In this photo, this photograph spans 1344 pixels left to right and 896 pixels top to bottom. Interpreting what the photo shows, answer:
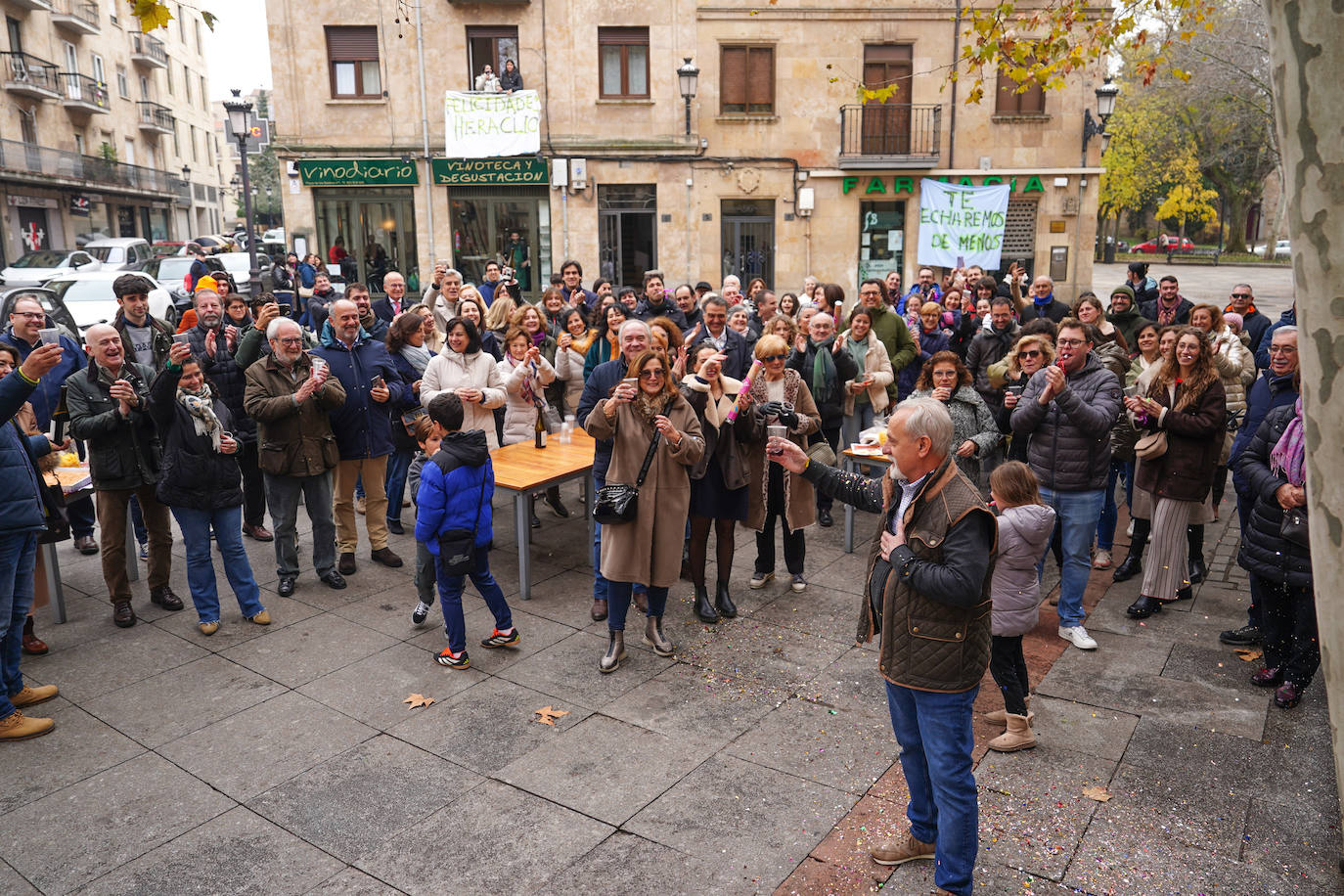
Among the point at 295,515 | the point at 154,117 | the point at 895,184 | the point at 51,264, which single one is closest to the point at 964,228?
the point at 895,184

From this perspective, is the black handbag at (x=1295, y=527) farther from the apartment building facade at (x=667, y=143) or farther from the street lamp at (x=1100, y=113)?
the apartment building facade at (x=667, y=143)

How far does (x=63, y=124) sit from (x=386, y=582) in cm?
4094

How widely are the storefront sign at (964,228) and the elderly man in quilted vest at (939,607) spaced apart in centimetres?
1739

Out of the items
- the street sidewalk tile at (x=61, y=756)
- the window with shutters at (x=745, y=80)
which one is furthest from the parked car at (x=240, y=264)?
the street sidewalk tile at (x=61, y=756)

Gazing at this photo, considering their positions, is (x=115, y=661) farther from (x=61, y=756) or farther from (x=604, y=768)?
(x=604, y=768)

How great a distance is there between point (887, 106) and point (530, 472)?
17.9 m

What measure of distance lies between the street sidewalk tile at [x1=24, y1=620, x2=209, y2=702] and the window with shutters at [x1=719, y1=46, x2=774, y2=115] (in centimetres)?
1834

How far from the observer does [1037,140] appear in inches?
865

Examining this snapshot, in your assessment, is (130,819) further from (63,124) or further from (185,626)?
(63,124)

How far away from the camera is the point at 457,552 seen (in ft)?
18.6

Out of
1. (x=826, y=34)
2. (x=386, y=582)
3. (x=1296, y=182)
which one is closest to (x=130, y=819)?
(x=386, y=582)

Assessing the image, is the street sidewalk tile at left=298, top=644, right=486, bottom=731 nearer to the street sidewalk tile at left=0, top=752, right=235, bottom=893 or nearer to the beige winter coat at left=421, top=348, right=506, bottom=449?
the street sidewalk tile at left=0, top=752, right=235, bottom=893

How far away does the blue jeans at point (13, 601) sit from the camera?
16.8 ft

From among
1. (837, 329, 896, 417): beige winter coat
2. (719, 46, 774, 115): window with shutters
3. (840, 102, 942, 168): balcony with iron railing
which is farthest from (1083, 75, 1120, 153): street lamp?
(837, 329, 896, 417): beige winter coat
